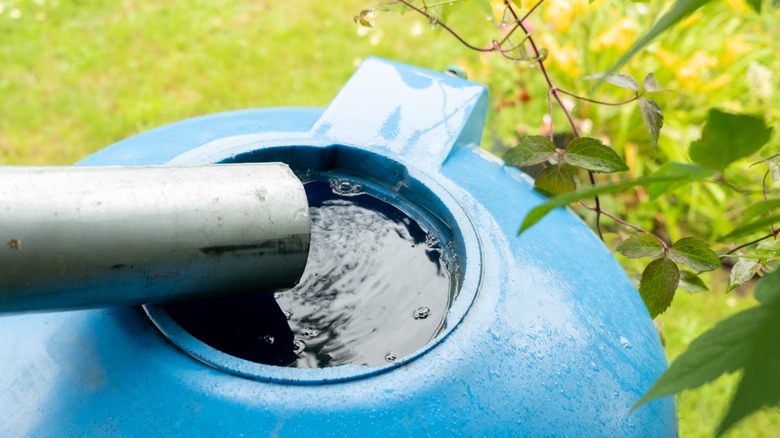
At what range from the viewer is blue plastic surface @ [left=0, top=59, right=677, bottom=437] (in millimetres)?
862

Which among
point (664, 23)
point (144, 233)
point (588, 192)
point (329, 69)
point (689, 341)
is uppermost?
point (664, 23)

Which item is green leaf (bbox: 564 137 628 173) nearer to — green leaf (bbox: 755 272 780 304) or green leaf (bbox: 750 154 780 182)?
green leaf (bbox: 750 154 780 182)

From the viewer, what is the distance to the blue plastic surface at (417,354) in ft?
2.83

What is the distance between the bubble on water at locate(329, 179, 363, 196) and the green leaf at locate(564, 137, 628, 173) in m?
0.35

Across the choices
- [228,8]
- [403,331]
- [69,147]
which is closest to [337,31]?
[228,8]

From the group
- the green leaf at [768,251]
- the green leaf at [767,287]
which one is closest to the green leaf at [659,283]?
the green leaf at [768,251]

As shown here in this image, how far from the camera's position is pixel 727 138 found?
0.58m

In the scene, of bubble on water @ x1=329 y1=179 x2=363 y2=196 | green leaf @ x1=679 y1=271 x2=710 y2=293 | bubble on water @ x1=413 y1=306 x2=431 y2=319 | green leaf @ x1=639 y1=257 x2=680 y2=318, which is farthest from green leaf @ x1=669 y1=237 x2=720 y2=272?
bubble on water @ x1=329 y1=179 x2=363 y2=196

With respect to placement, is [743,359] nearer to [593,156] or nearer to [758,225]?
[758,225]

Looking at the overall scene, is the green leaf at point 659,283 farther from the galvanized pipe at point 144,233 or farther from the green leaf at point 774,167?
the galvanized pipe at point 144,233

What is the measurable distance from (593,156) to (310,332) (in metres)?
0.53

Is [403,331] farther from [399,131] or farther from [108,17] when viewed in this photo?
[108,17]

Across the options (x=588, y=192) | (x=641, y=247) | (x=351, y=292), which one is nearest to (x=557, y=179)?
(x=641, y=247)

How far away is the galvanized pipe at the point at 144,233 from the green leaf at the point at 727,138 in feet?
1.68
